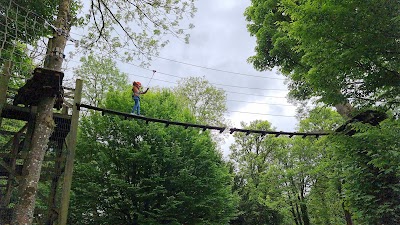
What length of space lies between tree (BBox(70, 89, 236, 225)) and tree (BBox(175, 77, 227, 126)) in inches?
260

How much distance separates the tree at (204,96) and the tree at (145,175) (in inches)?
260

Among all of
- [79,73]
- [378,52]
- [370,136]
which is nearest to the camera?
[378,52]

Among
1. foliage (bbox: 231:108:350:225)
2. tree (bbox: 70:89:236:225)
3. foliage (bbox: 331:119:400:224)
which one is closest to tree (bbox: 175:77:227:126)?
foliage (bbox: 231:108:350:225)

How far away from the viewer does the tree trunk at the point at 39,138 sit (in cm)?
416

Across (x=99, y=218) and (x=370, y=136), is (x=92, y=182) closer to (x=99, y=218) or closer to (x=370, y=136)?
(x=99, y=218)

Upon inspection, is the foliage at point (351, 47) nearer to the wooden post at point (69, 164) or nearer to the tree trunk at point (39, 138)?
the tree trunk at point (39, 138)

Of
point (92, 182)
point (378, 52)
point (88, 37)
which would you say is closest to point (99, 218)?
point (92, 182)

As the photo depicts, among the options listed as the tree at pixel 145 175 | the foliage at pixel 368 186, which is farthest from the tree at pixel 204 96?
the foliage at pixel 368 186

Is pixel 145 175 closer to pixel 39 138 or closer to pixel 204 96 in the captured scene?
pixel 39 138

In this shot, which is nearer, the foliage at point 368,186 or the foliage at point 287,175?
the foliage at point 368,186

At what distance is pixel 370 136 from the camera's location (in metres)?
4.11

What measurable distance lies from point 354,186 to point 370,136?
263 cm

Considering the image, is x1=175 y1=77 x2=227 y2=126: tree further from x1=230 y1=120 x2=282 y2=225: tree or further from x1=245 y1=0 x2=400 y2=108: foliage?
x1=245 y1=0 x2=400 y2=108: foliage

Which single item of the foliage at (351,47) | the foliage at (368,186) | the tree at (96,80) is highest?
the tree at (96,80)
